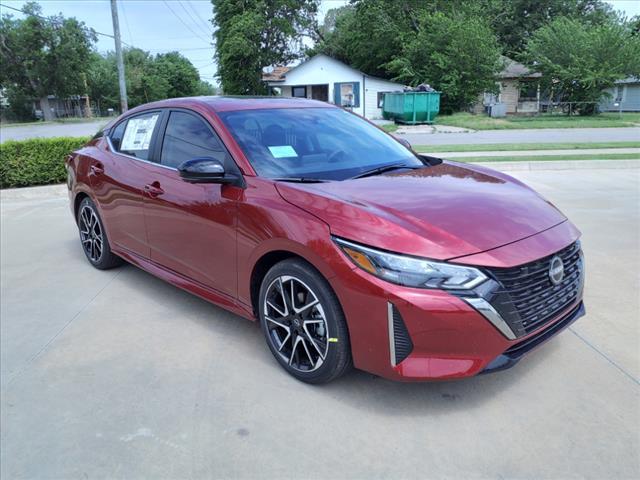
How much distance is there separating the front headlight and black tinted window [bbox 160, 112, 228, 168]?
4.92ft

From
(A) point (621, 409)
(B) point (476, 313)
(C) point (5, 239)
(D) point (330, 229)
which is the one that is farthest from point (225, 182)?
(C) point (5, 239)

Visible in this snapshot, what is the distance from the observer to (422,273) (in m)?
2.51

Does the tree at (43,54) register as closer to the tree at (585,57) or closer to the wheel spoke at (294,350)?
the tree at (585,57)

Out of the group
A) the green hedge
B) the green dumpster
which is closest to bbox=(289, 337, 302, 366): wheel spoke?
the green hedge

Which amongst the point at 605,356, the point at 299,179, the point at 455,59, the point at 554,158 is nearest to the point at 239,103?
the point at 299,179

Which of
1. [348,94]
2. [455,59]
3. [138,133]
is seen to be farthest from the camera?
[348,94]

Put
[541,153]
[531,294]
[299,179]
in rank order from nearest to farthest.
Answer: [531,294] < [299,179] < [541,153]

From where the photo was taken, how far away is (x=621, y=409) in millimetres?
2779

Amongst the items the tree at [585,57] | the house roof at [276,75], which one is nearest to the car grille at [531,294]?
the tree at [585,57]

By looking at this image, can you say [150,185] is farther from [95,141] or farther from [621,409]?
[621,409]

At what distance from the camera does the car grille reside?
2.54 m

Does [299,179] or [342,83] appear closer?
[299,179]

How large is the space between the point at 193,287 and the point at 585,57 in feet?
114

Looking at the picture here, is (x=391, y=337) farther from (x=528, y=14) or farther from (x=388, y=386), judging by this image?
(x=528, y=14)
